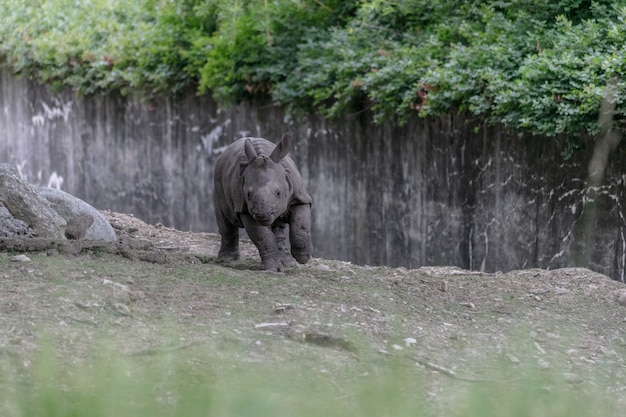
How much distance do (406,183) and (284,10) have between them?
3307 mm

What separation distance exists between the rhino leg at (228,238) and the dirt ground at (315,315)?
1.65 ft

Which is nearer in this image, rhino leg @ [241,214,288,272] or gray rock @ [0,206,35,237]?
gray rock @ [0,206,35,237]

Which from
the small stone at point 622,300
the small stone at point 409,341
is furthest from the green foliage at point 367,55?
the small stone at point 409,341

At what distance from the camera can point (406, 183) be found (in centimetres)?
1227

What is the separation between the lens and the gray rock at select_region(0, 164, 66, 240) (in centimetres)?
805

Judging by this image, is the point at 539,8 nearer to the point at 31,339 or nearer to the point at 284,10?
the point at 284,10

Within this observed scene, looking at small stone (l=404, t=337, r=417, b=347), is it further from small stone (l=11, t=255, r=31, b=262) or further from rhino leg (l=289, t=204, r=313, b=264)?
small stone (l=11, t=255, r=31, b=262)

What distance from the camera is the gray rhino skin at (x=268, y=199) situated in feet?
26.6

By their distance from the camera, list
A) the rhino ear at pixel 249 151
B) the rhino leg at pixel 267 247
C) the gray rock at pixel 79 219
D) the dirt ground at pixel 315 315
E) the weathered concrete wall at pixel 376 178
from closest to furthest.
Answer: the dirt ground at pixel 315 315, the rhino ear at pixel 249 151, the rhino leg at pixel 267 247, the gray rock at pixel 79 219, the weathered concrete wall at pixel 376 178

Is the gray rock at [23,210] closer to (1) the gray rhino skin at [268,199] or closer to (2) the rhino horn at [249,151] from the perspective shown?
(1) the gray rhino skin at [268,199]

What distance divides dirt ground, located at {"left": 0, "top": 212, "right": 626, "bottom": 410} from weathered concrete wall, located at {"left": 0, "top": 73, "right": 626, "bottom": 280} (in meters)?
1.53

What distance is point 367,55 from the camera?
12.5m

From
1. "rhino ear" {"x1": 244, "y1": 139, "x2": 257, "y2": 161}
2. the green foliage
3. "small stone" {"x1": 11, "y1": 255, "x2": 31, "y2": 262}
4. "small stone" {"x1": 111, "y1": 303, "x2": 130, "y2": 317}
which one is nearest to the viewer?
"small stone" {"x1": 111, "y1": 303, "x2": 130, "y2": 317}

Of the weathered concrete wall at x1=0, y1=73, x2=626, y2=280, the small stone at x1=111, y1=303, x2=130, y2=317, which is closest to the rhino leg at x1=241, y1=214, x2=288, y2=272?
the small stone at x1=111, y1=303, x2=130, y2=317
